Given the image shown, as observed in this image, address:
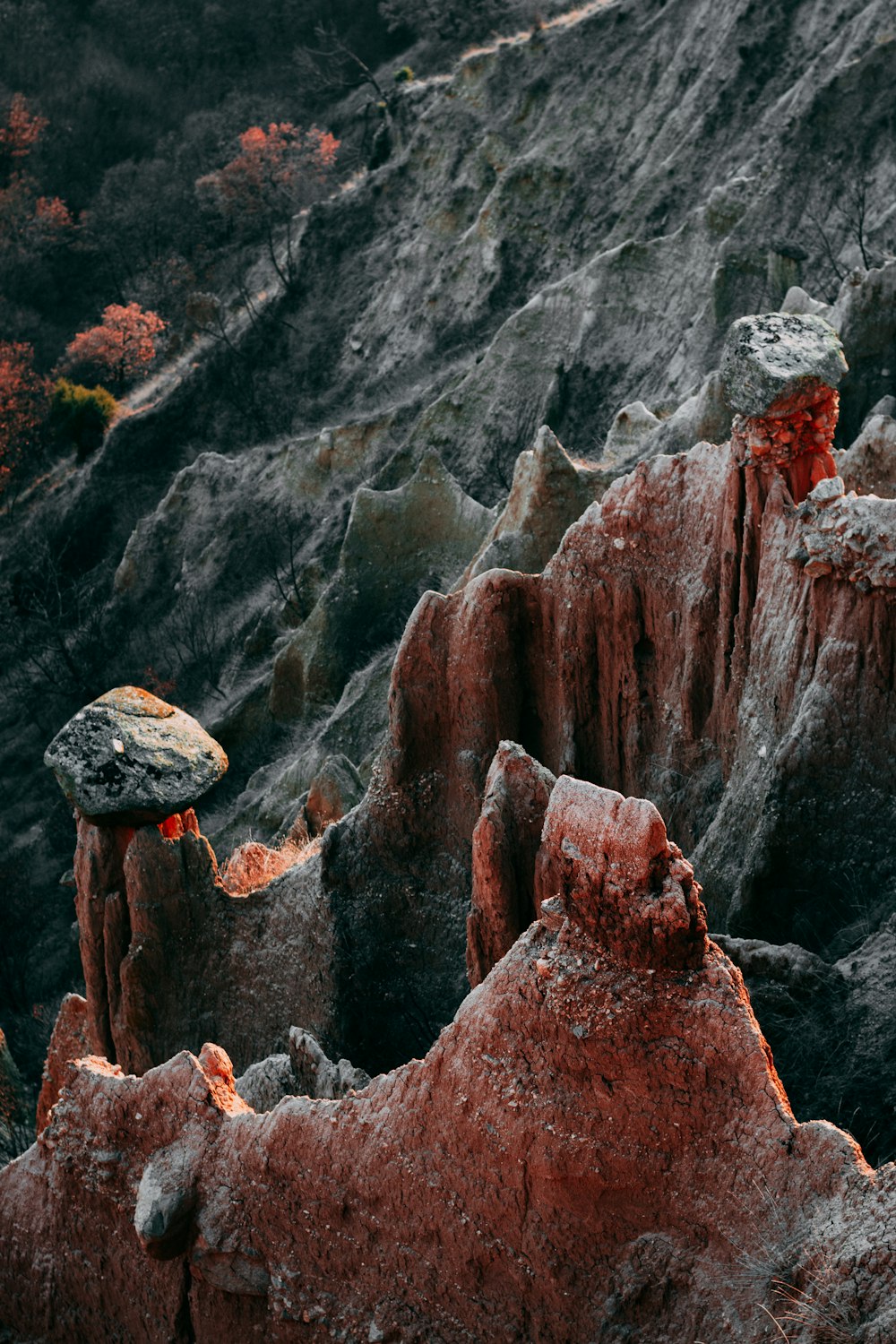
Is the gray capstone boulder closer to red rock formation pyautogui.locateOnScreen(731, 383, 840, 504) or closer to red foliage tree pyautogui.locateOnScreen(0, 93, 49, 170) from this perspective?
red rock formation pyautogui.locateOnScreen(731, 383, 840, 504)

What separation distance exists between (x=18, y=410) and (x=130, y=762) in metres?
36.8

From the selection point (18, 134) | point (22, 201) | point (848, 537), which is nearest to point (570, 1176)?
point (848, 537)

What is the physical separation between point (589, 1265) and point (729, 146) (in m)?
29.5

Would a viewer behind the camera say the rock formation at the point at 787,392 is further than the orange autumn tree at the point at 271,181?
No

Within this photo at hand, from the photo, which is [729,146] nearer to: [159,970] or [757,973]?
[159,970]

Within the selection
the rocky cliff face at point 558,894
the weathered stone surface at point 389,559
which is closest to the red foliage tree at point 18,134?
the rocky cliff face at point 558,894

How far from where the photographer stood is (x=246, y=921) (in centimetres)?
1409

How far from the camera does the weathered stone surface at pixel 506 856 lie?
33.9 ft

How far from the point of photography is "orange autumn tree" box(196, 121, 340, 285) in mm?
48916

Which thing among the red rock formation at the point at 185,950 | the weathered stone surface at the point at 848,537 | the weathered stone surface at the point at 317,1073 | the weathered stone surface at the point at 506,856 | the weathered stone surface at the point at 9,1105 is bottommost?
the weathered stone surface at the point at 9,1105

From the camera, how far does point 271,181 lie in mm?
49312

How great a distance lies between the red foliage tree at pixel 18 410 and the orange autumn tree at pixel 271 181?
8.18 meters

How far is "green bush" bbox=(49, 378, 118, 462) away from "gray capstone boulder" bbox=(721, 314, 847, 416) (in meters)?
36.2

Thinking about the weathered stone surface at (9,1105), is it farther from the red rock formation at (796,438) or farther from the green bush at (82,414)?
the green bush at (82,414)
